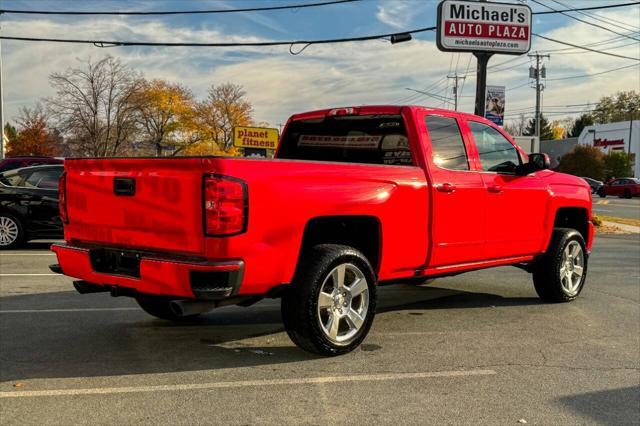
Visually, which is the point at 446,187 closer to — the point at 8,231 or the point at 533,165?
the point at 533,165

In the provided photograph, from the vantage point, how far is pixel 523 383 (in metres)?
4.14

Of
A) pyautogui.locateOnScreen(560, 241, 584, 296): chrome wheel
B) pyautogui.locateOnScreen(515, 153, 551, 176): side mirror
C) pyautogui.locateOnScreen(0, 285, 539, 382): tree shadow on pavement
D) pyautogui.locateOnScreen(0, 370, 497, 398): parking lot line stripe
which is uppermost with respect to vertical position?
pyautogui.locateOnScreen(515, 153, 551, 176): side mirror

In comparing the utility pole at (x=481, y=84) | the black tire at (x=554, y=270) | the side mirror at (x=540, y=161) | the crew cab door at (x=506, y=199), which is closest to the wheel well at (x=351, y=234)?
the crew cab door at (x=506, y=199)

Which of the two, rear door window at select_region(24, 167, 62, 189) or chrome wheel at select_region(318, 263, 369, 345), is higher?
rear door window at select_region(24, 167, 62, 189)

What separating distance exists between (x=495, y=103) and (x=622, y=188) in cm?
3090

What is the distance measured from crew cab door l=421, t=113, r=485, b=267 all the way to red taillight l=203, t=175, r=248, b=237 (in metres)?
2.01

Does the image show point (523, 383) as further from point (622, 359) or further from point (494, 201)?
point (494, 201)

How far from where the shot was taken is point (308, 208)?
14.3 feet

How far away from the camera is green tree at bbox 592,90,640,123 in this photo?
100 m

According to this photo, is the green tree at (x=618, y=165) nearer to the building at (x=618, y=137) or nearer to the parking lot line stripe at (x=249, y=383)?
the building at (x=618, y=137)

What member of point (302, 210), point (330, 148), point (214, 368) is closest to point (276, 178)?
point (302, 210)

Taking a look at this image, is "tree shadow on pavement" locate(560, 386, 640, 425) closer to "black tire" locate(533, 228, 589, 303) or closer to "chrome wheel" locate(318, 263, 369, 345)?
"chrome wheel" locate(318, 263, 369, 345)

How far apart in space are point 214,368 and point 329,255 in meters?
1.16

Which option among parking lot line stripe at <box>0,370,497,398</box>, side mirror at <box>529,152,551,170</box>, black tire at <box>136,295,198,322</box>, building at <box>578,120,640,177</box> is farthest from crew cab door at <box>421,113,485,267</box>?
building at <box>578,120,640,177</box>
